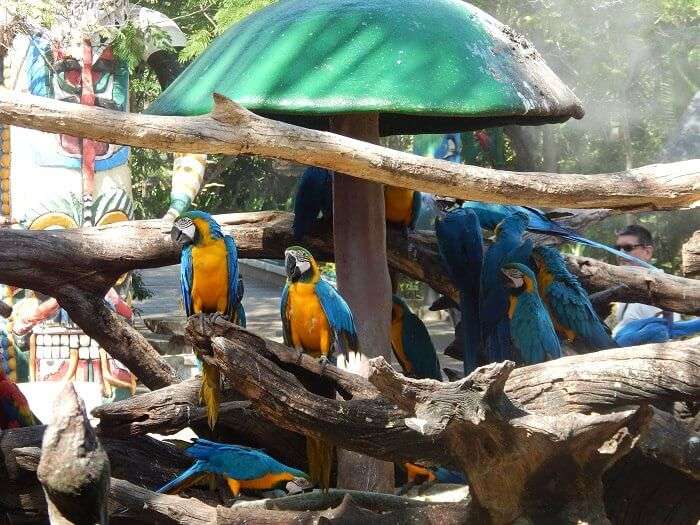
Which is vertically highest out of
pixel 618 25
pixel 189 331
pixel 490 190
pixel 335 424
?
pixel 618 25

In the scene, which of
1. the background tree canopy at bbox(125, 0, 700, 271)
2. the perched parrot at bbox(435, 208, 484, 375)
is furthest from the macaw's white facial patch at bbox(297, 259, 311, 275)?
the background tree canopy at bbox(125, 0, 700, 271)

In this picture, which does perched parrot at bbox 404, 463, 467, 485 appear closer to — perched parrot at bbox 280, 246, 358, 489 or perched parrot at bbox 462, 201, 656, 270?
perched parrot at bbox 280, 246, 358, 489

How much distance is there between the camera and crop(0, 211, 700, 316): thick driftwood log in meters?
4.20

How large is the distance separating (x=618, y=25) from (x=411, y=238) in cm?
634

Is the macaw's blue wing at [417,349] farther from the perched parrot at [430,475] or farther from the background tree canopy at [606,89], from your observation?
the background tree canopy at [606,89]

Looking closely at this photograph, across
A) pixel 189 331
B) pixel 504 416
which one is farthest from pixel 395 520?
pixel 189 331

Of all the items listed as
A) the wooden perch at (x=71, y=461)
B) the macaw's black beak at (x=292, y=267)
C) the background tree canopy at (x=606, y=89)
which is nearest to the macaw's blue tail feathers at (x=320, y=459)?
the macaw's black beak at (x=292, y=267)

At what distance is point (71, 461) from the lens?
1.41 m

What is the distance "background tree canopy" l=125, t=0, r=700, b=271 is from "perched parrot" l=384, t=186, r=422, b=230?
472 centimetres

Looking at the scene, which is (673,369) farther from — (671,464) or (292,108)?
(292,108)

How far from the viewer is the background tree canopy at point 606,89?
390 inches

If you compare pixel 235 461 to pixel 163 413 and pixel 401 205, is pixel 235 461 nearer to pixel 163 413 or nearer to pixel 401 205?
pixel 163 413

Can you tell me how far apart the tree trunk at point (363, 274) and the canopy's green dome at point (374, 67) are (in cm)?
66

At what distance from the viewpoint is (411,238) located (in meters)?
4.82
